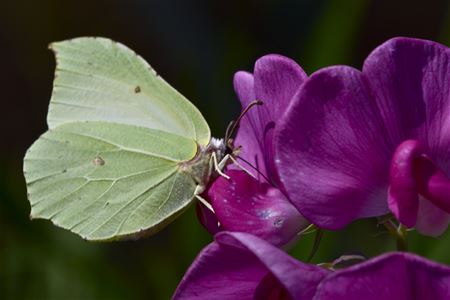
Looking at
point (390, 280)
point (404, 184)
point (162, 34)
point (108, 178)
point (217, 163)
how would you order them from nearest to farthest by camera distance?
point (390, 280) → point (404, 184) → point (217, 163) → point (108, 178) → point (162, 34)

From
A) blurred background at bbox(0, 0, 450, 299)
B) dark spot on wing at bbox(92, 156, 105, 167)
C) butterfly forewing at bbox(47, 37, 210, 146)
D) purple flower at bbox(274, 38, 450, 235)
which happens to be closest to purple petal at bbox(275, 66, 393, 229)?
purple flower at bbox(274, 38, 450, 235)

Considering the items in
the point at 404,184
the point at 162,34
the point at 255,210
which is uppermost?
the point at 404,184

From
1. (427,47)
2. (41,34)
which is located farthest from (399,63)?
(41,34)

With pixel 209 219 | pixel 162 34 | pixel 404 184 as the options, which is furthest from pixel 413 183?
pixel 162 34

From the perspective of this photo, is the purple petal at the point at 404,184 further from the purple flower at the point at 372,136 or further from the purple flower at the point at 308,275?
the purple flower at the point at 308,275

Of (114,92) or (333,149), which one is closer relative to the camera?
(333,149)

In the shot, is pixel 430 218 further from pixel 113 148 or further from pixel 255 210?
pixel 113 148

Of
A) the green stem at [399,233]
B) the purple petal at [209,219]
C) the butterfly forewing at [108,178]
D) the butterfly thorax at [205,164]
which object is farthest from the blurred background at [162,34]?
the green stem at [399,233]
